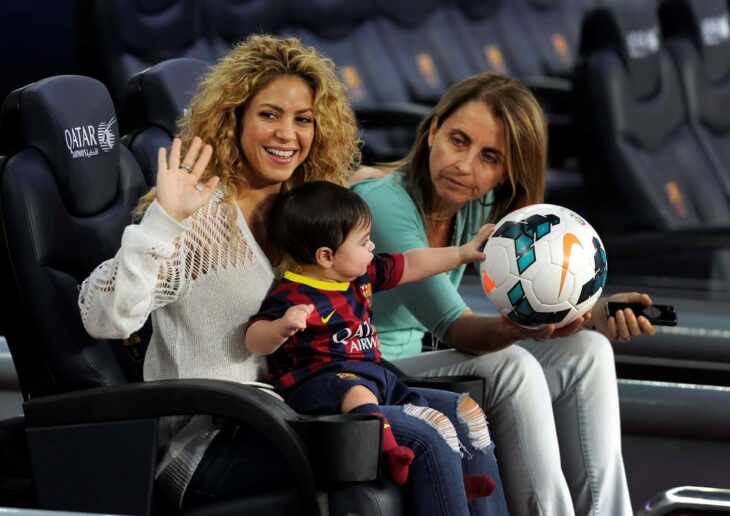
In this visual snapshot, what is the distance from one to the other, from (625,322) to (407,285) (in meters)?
0.42

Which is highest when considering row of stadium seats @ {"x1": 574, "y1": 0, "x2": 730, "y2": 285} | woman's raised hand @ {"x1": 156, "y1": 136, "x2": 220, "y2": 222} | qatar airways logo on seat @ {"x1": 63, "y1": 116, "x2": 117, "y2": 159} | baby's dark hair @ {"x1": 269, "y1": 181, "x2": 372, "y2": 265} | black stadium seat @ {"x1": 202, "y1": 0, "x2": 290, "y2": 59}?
black stadium seat @ {"x1": 202, "y1": 0, "x2": 290, "y2": 59}

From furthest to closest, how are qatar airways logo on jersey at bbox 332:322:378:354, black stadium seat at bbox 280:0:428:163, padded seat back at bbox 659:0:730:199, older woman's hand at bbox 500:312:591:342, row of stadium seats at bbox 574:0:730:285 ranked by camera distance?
padded seat back at bbox 659:0:730:199
row of stadium seats at bbox 574:0:730:285
black stadium seat at bbox 280:0:428:163
older woman's hand at bbox 500:312:591:342
qatar airways logo on jersey at bbox 332:322:378:354

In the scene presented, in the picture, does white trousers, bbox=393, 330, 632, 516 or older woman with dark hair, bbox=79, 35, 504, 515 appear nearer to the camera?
older woman with dark hair, bbox=79, 35, 504, 515

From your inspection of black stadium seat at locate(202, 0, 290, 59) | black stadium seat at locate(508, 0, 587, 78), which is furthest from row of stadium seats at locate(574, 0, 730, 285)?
black stadium seat at locate(202, 0, 290, 59)

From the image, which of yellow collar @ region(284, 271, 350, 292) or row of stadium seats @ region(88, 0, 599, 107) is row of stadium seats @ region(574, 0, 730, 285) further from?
yellow collar @ region(284, 271, 350, 292)

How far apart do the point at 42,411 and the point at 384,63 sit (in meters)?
4.46

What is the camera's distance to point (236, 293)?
2.13m

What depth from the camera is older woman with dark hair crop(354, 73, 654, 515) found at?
2334 millimetres

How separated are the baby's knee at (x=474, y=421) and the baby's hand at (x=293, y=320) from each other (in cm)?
35

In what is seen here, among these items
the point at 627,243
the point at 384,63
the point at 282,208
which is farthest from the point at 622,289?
the point at 282,208

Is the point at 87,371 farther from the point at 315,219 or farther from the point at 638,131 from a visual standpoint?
the point at 638,131

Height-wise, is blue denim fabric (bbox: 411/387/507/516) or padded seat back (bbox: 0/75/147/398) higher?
padded seat back (bbox: 0/75/147/398)

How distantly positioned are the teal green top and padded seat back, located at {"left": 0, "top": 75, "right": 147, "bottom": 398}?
0.48 meters

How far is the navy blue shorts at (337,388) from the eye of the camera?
2.05 meters
